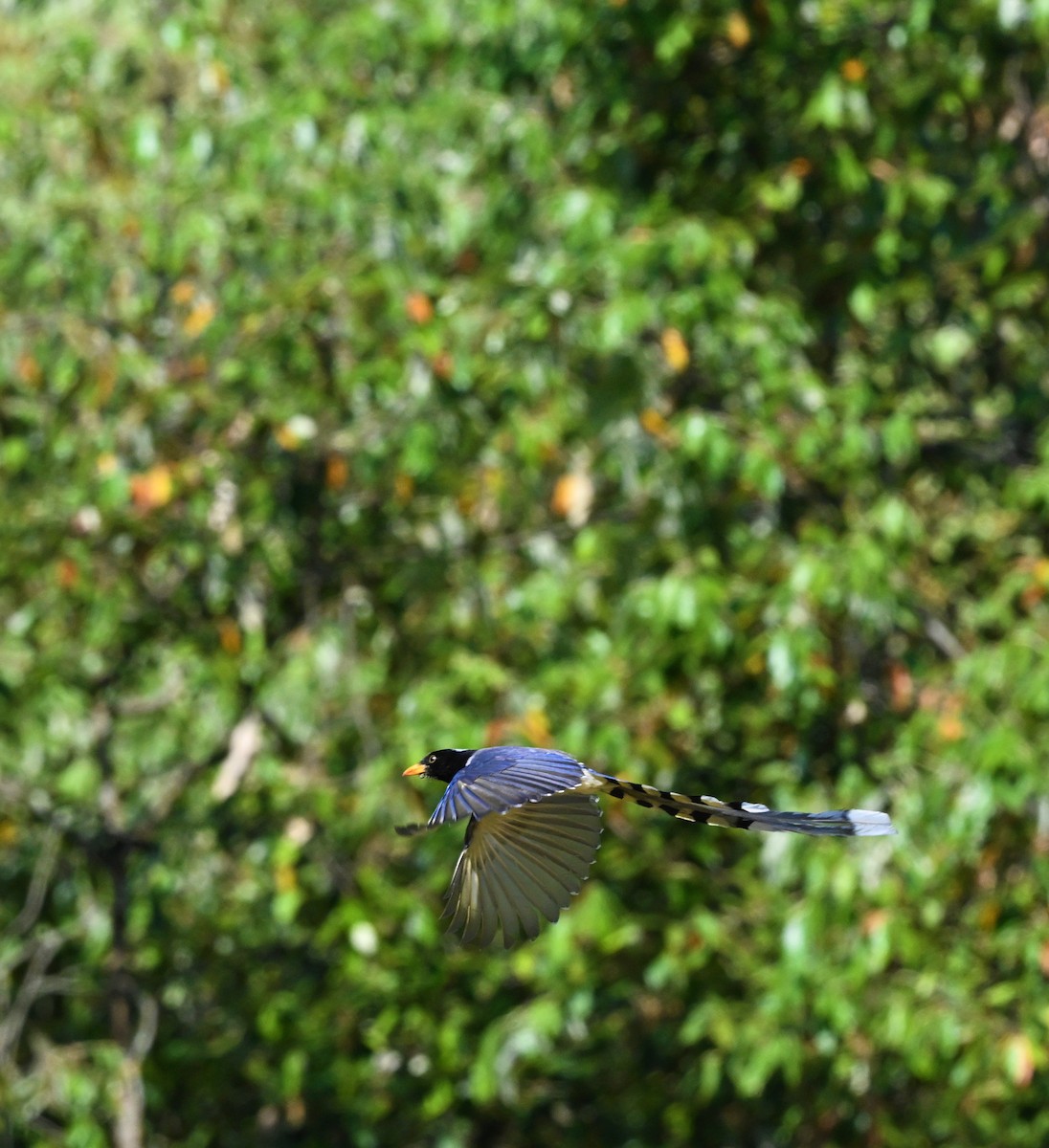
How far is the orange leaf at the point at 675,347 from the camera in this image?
19.8ft

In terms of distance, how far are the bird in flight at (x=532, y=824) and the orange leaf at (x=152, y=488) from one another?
2094 mm

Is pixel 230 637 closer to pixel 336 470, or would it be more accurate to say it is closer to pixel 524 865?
pixel 336 470

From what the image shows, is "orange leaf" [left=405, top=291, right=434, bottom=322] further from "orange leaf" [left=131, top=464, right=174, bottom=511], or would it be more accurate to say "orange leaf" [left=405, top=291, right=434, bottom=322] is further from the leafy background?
"orange leaf" [left=131, top=464, right=174, bottom=511]

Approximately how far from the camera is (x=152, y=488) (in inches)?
241

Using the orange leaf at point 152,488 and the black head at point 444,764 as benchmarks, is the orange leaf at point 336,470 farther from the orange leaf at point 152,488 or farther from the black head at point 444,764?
the black head at point 444,764

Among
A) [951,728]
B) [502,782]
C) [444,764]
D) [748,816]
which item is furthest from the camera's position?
[951,728]

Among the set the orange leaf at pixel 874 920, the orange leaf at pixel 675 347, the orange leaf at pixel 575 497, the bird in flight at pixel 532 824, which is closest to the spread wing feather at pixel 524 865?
the bird in flight at pixel 532 824

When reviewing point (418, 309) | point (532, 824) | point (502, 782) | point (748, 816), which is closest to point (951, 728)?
point (418, 309)

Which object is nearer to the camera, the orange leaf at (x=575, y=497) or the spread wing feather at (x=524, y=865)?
the spread wing feather at (x=524, y=865)

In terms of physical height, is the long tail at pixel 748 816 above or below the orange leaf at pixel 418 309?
above

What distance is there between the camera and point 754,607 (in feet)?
19.4

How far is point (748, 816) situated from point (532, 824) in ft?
2.17

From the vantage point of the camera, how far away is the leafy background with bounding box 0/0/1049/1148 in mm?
5898

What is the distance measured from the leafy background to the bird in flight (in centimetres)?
175
